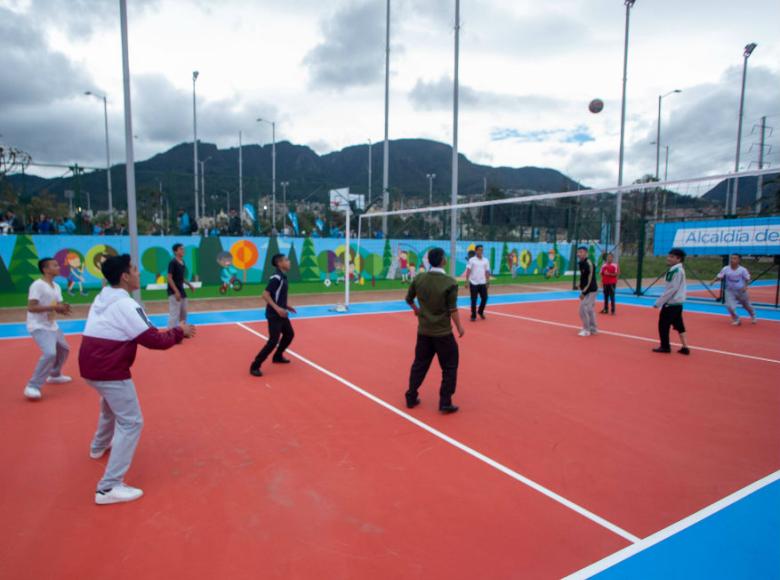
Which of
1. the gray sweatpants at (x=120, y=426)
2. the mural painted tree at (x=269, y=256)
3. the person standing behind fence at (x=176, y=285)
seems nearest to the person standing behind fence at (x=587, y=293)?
the person standing behind fence at (x=176, y=285)

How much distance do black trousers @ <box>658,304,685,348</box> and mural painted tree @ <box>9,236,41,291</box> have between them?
18898 mm

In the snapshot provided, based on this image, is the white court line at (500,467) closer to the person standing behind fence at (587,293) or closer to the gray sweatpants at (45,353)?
the gray sweatpants at (45,353)

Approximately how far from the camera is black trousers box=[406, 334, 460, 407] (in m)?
5.65

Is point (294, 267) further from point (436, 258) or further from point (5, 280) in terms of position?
point (436, 258)

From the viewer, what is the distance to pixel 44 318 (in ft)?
20.0

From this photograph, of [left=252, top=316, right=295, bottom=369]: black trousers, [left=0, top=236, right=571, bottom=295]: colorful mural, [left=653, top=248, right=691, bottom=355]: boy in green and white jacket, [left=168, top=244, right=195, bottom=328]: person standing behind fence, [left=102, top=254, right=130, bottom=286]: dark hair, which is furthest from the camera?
[left=0, top=236, right=571, bottom=295]: colorful mural

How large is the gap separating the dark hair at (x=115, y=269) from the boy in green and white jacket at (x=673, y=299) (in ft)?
28.3

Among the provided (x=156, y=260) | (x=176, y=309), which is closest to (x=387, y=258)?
(x=156, y=260)

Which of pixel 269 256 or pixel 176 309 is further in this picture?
pixel 269 256

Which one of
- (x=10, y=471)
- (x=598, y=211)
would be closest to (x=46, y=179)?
(x=10, y=471)

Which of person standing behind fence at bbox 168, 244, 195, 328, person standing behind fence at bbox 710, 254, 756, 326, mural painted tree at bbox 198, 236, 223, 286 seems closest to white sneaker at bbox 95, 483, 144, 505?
person standing behind fence at bbox 168, 244, 195, 328

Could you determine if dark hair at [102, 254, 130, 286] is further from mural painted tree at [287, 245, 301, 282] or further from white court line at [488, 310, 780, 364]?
mural painted tree at [287, 245, 301, 282]

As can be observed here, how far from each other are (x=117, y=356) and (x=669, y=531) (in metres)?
4.37

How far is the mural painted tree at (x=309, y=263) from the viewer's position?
21984 millimetres
